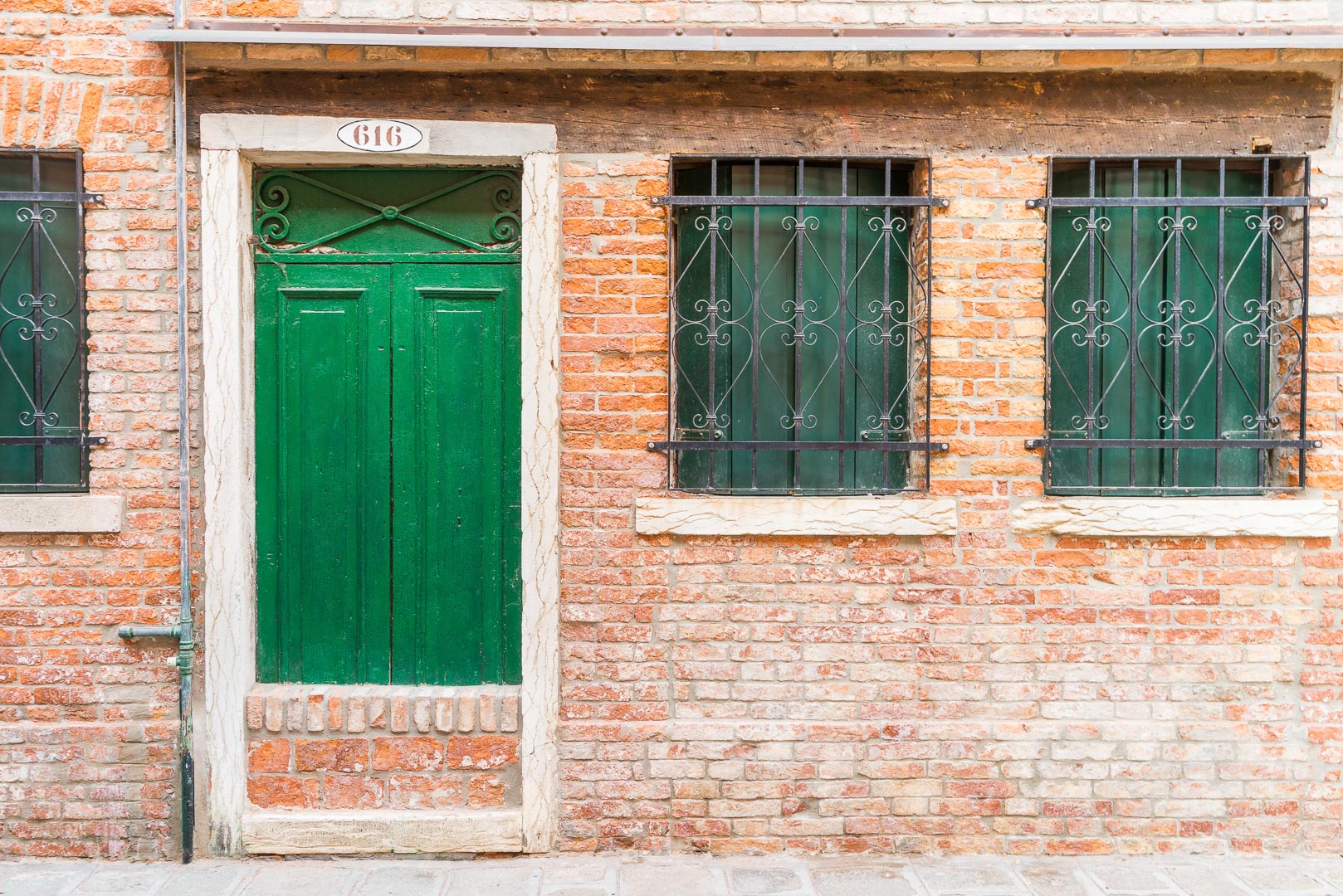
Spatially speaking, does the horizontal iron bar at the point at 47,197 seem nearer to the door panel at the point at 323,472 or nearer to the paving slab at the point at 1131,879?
the door panel at the point at 323,472

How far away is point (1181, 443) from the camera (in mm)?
3750

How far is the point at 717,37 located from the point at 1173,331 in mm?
2301

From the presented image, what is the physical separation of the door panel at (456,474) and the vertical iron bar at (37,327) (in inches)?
56.7

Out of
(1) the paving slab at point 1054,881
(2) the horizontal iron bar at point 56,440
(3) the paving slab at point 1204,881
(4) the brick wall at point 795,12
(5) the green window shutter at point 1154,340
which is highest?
(4) the brick wall at point 795,12

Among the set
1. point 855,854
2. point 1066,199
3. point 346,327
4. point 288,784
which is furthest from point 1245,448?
point 288,784

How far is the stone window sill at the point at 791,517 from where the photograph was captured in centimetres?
373

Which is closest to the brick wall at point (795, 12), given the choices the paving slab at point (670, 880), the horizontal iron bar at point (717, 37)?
the horizontal iron bar at point (717, 37)

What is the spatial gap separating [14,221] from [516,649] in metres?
2.77

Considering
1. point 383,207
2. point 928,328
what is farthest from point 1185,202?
point 383,207

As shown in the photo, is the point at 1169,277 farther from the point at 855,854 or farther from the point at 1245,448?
the point at 855,854

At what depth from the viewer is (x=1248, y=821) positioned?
3.78 metres

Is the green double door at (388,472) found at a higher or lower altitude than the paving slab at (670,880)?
higher

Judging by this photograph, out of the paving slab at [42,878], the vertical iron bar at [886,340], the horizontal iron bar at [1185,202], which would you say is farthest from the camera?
the vertical iron bar at [886,340]

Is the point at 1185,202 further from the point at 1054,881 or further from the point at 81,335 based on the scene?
the point at 81,335
